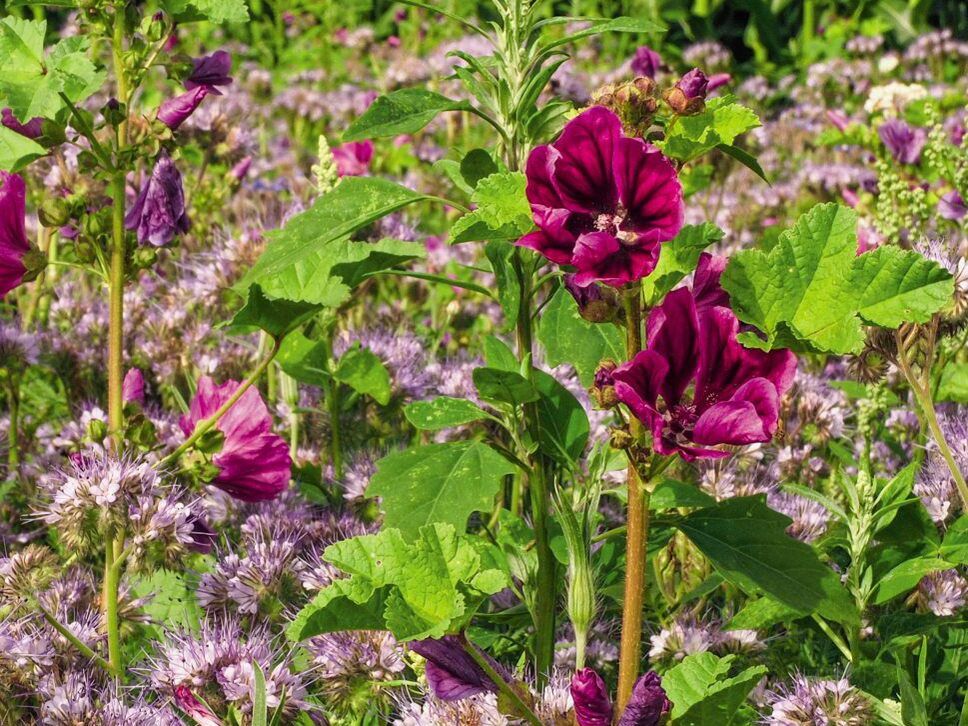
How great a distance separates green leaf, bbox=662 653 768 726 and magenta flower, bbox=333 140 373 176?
11.8 feet

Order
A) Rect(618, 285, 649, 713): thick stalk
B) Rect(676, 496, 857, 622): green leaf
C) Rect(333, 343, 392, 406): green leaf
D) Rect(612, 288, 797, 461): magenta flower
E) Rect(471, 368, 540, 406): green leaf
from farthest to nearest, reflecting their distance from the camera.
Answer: Rect(333, 343, 392, 406): green leaf < Rect(471, 368, 540, 406): green leaf < Rect(676, 496, 857, 622): green leaf < Rect(618, 285, 649, 713): thick stalk < Rect(612, 288, 797, 461): magenta flower

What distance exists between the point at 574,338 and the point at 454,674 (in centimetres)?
61

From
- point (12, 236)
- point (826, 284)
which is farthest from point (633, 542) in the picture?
point (12, 236)

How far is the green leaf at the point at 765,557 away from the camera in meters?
1.67

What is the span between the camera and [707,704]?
4.95ft

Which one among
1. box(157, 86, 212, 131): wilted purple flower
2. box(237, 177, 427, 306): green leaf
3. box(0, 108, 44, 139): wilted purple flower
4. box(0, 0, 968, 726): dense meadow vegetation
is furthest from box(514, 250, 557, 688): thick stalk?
box(0, 108, 44, 139): wilted purple flower

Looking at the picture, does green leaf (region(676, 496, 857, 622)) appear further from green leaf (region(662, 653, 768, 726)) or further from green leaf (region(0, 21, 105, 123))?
green leaf (region(0, 21, 105, 123))

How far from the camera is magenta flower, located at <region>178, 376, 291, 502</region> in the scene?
240 cm

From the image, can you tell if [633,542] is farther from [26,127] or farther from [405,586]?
[26,127]

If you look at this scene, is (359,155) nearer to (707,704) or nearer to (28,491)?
(28,491)

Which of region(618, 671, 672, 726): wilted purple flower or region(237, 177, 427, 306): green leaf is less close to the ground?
region(237, 177, 427, 306): green leaf

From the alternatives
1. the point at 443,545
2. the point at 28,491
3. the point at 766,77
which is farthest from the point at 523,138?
the point at 766,77

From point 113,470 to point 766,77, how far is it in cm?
885

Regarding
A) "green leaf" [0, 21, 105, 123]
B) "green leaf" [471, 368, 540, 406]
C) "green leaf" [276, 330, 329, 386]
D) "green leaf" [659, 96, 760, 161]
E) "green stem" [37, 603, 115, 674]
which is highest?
"green leaf" [659, 96, 760, 161]
